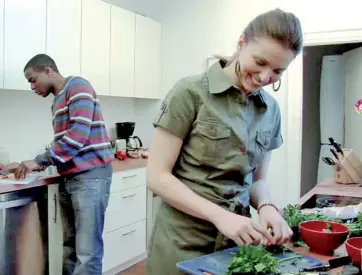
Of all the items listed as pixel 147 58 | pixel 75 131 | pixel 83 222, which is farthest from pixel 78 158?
pixel 147 58

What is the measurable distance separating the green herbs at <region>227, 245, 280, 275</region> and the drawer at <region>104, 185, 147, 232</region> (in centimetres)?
232

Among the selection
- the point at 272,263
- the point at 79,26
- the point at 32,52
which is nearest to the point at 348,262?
the point at 272,263

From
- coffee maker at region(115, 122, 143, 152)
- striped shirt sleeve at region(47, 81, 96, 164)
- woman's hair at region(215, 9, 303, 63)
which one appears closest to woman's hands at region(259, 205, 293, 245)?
woman's hair at region(215, 9, 303, 63)

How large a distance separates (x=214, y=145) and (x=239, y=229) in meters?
0.23

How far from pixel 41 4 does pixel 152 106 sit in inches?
68.5

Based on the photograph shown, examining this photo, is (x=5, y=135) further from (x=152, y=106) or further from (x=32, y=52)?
(x=152, y=106)

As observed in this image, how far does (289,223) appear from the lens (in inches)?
51.6

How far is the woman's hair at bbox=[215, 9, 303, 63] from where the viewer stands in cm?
105

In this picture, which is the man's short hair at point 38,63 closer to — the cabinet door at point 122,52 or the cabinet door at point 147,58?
the cabinet door at point 122,52

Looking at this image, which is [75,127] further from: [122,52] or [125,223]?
[122,52]

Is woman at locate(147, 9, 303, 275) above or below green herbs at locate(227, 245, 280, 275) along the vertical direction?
above

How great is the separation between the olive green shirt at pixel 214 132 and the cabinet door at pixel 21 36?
1.91m

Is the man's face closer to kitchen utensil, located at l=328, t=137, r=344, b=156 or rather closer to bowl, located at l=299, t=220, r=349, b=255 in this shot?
kitchen utensil, located at l=328, t=137, r=344, b=156

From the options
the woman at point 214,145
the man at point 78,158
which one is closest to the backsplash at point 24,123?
the man at point 78,158
